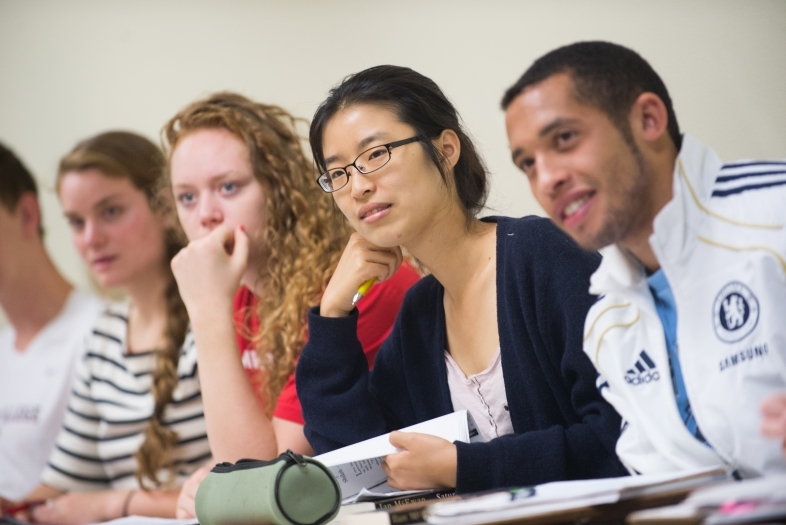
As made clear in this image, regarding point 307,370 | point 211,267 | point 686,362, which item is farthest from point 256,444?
point 686,362

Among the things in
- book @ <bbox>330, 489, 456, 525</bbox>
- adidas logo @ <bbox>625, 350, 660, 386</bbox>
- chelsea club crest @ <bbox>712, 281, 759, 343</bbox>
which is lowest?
book @ <bbox>330, 489, 456, 525</bbox>

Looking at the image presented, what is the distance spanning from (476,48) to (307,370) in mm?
832

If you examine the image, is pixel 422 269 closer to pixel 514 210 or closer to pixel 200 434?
pixel 514 210

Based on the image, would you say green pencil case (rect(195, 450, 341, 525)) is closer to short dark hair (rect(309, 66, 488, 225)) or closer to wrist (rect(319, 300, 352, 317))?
wrist (rect(319, 300, 352, 317))

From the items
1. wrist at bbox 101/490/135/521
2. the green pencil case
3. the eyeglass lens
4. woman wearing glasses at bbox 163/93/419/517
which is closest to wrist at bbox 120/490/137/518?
wrist at bbox 101/490/135/521

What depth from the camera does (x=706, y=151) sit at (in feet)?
3.21

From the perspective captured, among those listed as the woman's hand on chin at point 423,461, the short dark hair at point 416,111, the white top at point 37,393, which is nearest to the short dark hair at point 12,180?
the white top at point 37,393

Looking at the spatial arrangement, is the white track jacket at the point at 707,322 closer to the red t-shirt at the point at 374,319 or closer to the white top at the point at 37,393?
the red t-shirt at the point at 374,319

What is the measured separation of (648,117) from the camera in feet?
3.16

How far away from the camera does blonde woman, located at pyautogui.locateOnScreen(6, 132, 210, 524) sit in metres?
2.01

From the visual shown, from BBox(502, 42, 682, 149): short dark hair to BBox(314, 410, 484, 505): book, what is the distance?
1.61 feet

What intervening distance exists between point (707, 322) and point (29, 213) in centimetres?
244

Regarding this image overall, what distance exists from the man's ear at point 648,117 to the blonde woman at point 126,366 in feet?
4.53

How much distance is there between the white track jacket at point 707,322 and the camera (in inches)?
34.7
